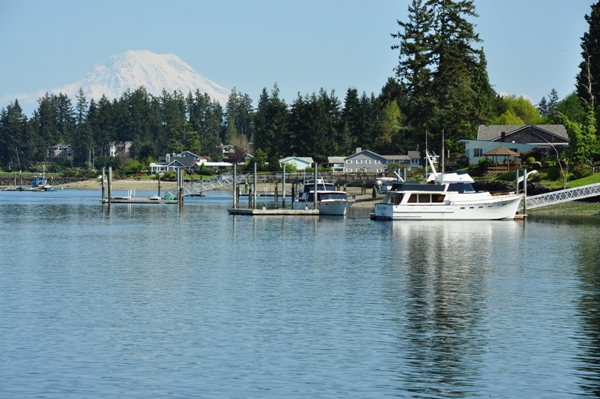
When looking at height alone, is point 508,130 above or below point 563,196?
above

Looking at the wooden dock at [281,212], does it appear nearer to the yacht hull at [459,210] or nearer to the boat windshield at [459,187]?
the yacht hull at [459,210]

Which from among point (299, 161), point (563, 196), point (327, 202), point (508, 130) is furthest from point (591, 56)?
point (299, 161)

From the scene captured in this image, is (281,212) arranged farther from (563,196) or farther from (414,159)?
(414,159)

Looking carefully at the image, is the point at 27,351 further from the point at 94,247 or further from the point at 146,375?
the point at 94,247

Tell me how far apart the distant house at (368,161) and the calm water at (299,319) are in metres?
122

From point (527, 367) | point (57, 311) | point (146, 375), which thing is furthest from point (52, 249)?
point (527, 367)

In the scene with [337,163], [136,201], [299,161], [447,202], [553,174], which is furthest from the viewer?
[299,161]

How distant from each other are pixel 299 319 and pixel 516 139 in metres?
97.2

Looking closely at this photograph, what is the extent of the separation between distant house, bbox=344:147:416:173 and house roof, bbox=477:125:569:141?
5267 cm

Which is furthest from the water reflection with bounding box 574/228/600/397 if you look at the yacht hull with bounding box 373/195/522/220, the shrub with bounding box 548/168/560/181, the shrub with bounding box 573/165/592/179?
the shrub with bounding box 548/168/560/181

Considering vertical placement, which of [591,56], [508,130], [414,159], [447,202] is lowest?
[447,202]

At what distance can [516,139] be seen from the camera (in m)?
122

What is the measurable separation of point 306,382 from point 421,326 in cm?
807

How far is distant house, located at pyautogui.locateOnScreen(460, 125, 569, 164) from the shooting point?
390ft
